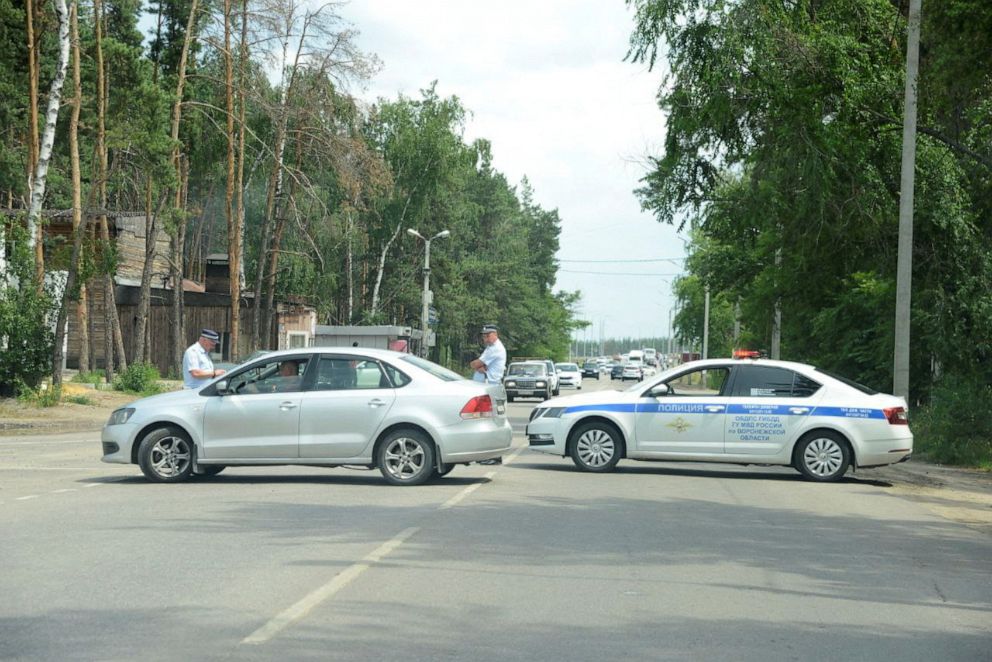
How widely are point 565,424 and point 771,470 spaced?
11.9ft

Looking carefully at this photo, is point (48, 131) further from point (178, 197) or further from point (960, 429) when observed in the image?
point (178, 197)

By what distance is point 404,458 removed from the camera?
14.3 metres

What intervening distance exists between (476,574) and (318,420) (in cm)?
596

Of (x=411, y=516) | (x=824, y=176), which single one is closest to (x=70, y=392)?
(x=824, y=176)

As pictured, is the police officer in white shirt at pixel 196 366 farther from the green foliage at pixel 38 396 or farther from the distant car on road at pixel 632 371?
the distant car on road at pixel 632 371

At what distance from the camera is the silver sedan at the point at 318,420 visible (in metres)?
14.2

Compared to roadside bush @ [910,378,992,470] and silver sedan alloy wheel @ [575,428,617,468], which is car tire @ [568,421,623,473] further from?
roadside bush @ [910,378,992,470]

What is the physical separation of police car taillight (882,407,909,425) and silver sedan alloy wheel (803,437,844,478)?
745 mm

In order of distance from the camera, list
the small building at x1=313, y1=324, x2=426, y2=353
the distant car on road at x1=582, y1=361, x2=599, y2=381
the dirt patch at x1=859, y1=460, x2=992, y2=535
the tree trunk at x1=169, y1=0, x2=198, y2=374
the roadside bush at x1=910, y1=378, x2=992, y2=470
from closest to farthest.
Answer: the dirt patch at x1=859, y1=460, x2=992, y2=535
the roadside bush at x1=910, y1=378, x2=992, y2=470
the tree trunk at x1=169, y1=0, x2=198, y2=374
the small building at x1=313, y1=324, x2=426, y2=353
the distant car on road at x1=582, y1=361, x2=599, y2=381

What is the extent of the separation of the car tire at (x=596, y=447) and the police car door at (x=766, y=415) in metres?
1.50

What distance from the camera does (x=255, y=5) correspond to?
139 feet

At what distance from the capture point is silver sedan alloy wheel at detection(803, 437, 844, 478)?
54.6 feet

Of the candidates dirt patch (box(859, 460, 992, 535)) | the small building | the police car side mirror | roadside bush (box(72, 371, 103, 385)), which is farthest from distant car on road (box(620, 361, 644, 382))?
the police car side mirror

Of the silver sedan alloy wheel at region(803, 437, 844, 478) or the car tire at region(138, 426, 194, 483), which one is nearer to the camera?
the car tire at region(138, 426, 194, 483)
